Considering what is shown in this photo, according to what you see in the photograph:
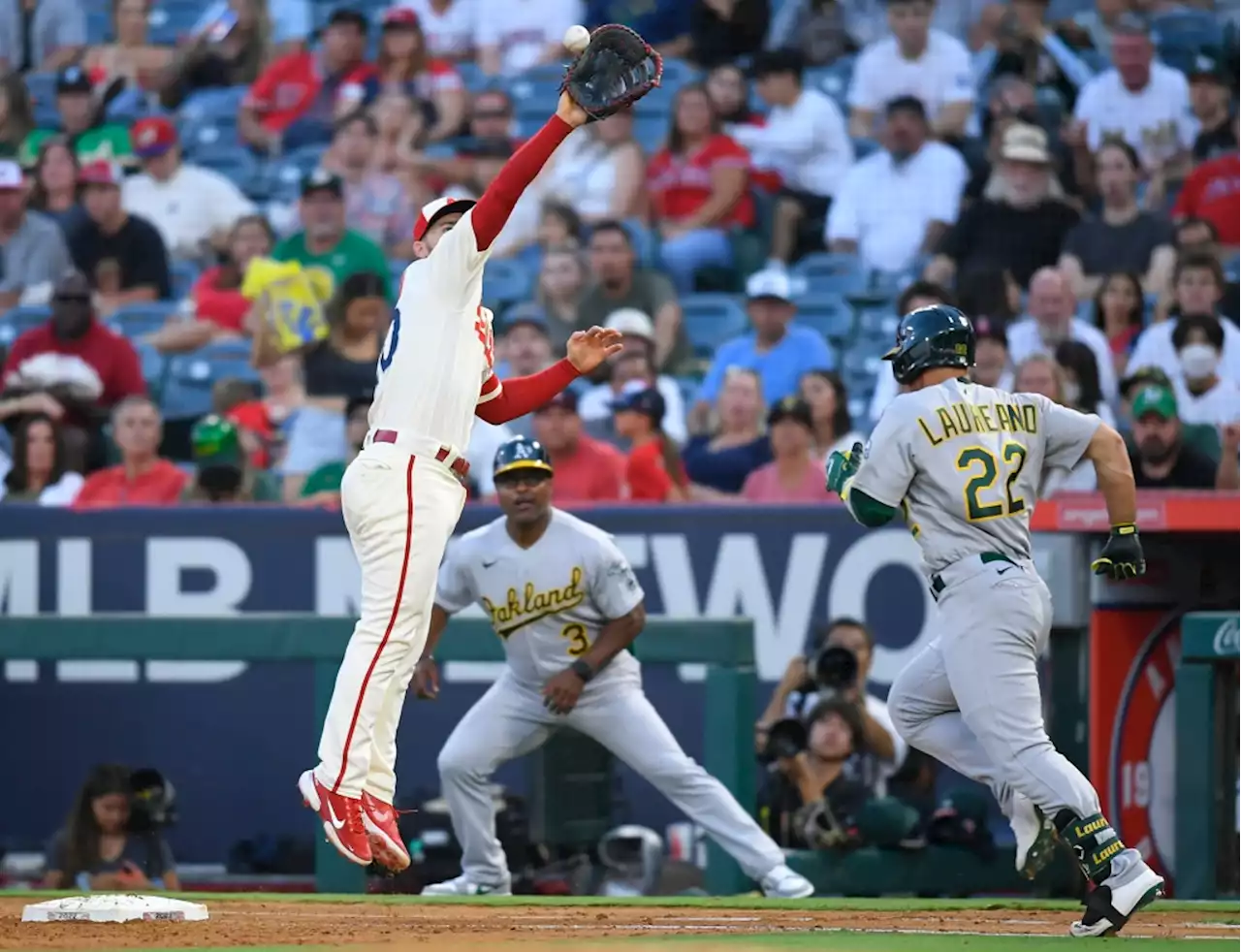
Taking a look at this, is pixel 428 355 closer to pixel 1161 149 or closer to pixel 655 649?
pixel 655 649

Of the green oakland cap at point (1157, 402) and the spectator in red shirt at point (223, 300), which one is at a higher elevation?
the spectator in red shirt at point (223, 300)

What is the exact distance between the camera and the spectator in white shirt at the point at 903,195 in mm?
11477

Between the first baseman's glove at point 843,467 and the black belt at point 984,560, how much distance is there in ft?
1.23

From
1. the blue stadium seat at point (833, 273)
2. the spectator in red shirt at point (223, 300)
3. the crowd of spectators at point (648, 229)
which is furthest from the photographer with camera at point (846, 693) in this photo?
Result: the spectator in red shirt at point (223, 300)

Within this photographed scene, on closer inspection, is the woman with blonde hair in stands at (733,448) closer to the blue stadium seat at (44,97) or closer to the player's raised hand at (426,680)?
the player's raised hand at (426,680)

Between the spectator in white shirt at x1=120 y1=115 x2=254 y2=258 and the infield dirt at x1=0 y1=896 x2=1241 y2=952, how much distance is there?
6.31 m

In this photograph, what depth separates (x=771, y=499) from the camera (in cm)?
980

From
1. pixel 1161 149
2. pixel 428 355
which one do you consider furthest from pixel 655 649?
pixel 1161 149

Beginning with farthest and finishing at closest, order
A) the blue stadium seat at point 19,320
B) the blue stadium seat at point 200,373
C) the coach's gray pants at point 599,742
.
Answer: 1. the blue stadium seat at point 19,320
2. the blue stadium seat at point 200,373
3. the coach's gray pants at point 599,742

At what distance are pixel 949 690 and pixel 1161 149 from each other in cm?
591

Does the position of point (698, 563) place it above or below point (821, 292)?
below

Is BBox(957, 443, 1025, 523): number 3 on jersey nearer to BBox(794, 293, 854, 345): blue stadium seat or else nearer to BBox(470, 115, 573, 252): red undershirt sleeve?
BBox(470, 115, 573, 252): red undershirt sleeve

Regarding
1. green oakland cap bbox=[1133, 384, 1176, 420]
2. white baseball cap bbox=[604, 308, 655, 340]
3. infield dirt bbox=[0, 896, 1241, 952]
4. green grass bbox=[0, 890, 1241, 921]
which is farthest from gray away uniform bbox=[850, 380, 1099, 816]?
white baseball cap bbox=[604, 308, 655, 340]

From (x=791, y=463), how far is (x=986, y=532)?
365cm
